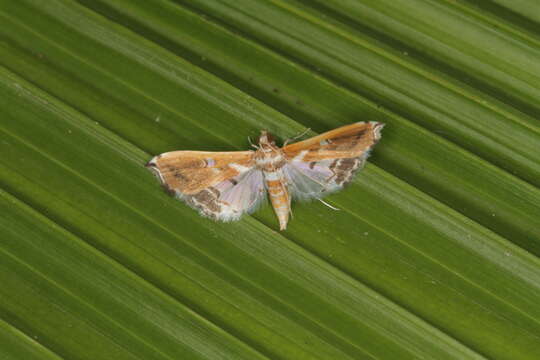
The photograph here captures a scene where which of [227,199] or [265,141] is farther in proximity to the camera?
→ [227,199]

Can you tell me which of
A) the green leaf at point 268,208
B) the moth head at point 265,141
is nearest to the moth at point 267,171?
A: the moth head at point 265,141

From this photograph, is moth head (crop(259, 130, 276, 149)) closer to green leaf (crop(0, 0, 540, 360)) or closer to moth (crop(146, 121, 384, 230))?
moth (crop(146, 121, 384, 230))

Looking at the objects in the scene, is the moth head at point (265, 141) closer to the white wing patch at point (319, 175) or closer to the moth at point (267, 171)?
the moth at point (267, 171)

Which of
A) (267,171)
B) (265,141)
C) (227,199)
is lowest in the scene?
(227,199)

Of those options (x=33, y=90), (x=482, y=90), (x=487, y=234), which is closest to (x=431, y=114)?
→ (x=482, y=90)

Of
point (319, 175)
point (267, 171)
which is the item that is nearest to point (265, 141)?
point (267, 171)

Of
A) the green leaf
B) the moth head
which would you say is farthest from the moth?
the green leaf

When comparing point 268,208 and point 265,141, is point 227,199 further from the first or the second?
point 265,141

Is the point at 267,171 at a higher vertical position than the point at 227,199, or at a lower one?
higher
